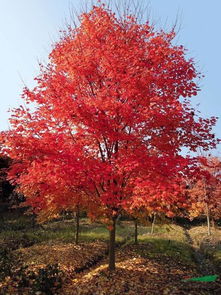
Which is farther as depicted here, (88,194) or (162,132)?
(88,194)

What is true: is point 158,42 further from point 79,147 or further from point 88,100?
point 79,147

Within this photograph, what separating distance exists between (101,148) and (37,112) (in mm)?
2885

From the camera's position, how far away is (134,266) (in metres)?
12.7

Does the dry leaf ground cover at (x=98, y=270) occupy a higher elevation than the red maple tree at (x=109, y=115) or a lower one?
lower

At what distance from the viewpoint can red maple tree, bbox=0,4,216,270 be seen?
950 cm

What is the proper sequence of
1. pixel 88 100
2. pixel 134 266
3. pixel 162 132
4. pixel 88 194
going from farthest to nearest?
1. pixel 134 266
2. pixel 88 194
3. pixel 162 132
4. pixel 88 100

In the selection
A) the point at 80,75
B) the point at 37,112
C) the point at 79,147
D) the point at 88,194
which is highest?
the point at 80,75

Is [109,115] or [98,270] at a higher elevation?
[109,115]

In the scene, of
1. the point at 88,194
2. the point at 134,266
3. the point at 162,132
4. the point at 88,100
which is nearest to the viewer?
the point at 88,100

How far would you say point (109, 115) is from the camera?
33.4ft

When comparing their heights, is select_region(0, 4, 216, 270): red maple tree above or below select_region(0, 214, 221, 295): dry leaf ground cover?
above

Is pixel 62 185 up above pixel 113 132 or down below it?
below

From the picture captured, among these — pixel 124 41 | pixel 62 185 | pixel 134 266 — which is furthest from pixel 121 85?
pixel 134 266

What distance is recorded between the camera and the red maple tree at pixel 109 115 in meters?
9.50
